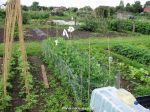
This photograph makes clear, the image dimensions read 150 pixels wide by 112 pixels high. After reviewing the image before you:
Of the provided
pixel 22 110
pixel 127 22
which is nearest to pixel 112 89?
pixel 22 110

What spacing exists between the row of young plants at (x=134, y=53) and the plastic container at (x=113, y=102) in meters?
7.39

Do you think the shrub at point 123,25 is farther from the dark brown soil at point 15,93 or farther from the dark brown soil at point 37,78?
the dark brown soil at point 15,93

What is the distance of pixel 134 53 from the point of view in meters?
12.9

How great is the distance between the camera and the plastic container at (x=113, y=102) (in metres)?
3.94

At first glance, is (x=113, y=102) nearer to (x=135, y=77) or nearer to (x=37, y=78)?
(x=135, y=77)

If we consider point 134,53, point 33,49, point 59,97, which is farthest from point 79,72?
point 33,49

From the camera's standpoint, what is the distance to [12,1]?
717 cm

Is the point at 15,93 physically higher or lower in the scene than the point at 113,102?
lower

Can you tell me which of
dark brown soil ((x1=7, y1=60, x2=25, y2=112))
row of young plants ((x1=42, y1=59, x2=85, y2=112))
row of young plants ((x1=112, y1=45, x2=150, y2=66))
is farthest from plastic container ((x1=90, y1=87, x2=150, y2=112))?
row of young plants ((x1=112, y1=45, x2=150, y2=66))

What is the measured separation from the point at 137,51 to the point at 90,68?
551 centimetres

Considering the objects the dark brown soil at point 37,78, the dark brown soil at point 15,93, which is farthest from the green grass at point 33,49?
the dark brown soil at point 15,93

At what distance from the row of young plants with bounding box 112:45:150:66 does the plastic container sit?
739 cm

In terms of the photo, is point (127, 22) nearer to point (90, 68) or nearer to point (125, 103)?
point (90, 68)

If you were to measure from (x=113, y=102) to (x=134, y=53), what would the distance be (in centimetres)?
898
